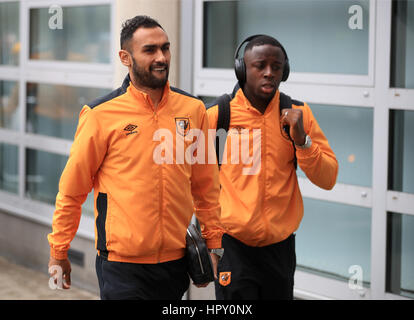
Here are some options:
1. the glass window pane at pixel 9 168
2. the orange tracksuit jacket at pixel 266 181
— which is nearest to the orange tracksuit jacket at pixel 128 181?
the orange tracksuit jacket at pixel 266 181

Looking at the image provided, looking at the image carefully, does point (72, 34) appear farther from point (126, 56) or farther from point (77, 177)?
point (77, 177)

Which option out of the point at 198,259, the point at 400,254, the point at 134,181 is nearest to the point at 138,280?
the point at 198,259

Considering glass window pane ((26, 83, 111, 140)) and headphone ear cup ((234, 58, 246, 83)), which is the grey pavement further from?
headphone ear cup ((234, 58, 246, 83))

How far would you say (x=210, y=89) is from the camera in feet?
21.5

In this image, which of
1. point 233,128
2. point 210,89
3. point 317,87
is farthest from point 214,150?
point 210,89

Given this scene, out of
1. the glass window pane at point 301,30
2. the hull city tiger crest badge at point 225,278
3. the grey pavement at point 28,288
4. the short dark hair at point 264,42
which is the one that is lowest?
the grey pavement at point 28,288

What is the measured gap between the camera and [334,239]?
5.91 meters

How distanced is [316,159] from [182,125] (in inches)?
31.2

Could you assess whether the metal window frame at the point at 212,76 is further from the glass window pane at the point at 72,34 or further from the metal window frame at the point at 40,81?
the glass window pane at the point at 72,34

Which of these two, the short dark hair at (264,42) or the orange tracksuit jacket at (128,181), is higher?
the short dark hair at (264,42)

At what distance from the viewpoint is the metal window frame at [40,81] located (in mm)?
7746

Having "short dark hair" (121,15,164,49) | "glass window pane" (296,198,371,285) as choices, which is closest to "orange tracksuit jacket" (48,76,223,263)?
"short dark hair" (121,15,164,49)

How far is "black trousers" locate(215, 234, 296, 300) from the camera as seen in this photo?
444cm

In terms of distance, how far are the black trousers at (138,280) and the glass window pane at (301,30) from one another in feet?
7.73
